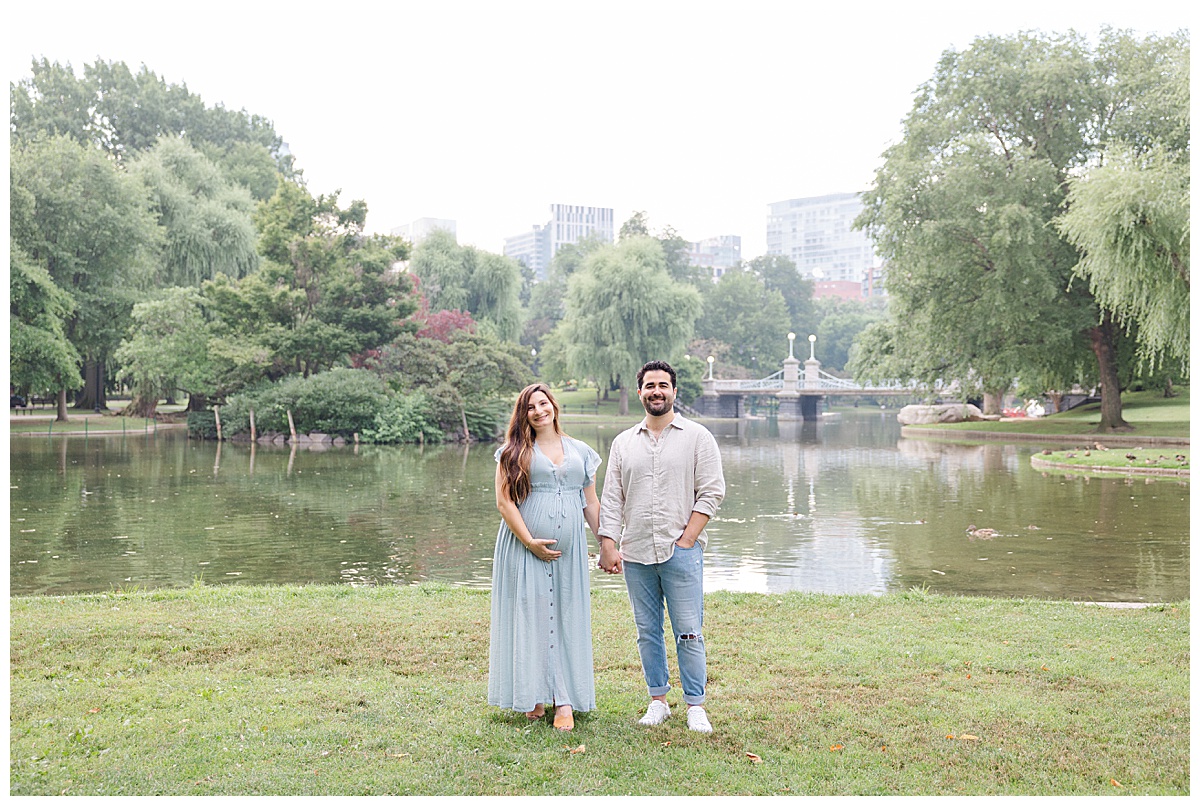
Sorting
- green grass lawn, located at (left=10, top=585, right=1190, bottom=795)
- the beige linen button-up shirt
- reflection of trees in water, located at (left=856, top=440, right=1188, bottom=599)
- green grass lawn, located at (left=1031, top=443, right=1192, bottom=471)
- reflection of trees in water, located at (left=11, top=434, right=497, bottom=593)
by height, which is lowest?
reflection of trees in water, located at (left=856, top=440, right=1188, bottom=599)

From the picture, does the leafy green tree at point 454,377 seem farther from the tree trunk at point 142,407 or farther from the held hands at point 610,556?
the held hands at point 610,556

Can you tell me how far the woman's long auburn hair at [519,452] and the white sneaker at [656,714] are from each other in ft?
3.76

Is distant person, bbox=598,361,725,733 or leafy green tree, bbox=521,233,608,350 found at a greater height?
leafy green tree, bbox=521,233,608,350

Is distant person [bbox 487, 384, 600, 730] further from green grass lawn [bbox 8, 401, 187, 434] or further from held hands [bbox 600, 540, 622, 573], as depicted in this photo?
Answer: green grass lawn [bbox 8, 401, 187, 434]

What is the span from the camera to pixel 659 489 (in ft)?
17.3

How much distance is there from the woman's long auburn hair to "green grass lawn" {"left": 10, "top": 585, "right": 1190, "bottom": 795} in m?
1.08

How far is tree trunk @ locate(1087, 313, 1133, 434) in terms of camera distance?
34125mm

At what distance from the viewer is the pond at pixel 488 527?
11258mm

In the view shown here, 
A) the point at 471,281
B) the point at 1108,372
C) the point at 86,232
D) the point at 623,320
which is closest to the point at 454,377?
the point at 86,232

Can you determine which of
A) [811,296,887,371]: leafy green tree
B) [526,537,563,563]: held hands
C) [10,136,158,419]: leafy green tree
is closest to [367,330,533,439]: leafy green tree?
[10,136,158,419]: leafy green tree

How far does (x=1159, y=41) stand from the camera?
1291 inches

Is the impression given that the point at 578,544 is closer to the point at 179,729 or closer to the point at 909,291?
the point at 179,729

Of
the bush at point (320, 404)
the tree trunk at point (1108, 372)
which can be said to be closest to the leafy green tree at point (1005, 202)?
the tree trunk at point (1108, 372)

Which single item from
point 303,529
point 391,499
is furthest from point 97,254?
point 303,529
